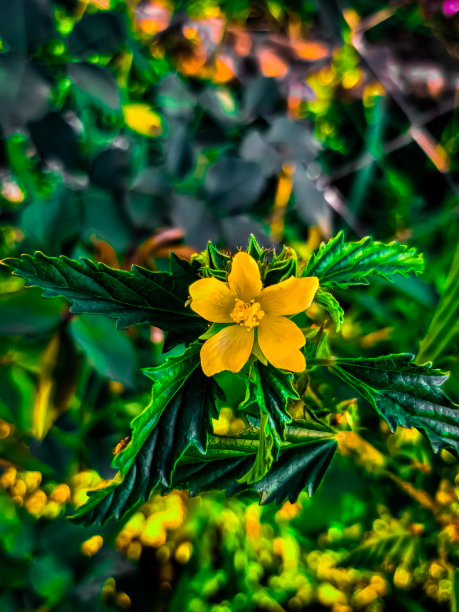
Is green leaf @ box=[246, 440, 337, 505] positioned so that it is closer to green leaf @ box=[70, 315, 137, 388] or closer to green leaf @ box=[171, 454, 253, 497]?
green leaf @ box=[171, 454, 253, 497]

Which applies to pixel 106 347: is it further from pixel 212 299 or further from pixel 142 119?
pixel 142 119

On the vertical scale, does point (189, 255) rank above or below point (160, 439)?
below

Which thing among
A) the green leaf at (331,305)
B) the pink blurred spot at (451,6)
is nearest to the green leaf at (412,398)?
the green leaf at (331,305)

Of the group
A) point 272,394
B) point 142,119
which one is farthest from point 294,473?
point 142,119

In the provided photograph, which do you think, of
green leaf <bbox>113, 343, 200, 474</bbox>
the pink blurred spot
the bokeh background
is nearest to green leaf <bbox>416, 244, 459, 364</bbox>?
the bokeh background

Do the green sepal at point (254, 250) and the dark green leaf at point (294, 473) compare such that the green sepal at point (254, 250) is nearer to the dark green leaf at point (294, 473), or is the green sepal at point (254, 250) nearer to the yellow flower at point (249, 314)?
the yellow flower at point (249, 314)

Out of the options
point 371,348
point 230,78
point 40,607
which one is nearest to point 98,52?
point 230,78
